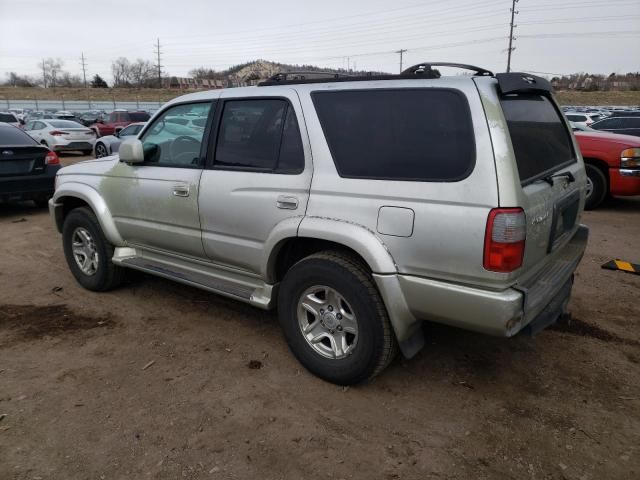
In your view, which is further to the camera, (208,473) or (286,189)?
(286,189)

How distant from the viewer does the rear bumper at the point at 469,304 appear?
2.50m

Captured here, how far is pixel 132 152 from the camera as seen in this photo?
3.99m

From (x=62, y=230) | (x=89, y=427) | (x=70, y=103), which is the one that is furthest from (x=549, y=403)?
(x=70, y=103)

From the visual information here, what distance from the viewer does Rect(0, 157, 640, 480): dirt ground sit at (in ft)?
8.18

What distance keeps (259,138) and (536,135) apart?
5.81ft

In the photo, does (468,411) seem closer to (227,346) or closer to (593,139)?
(227,346)

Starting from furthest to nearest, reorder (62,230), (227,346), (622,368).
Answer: (62,230) → (227,346) → (622,368)

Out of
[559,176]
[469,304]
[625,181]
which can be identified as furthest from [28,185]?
[625,181]

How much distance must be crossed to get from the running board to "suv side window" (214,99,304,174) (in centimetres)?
80

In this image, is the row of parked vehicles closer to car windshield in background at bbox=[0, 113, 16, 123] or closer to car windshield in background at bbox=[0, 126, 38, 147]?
car windshield in background at bbox=[0, 126, 38, 147]

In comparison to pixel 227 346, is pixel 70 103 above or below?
above

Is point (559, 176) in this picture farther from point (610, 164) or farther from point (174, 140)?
point (610, 164)

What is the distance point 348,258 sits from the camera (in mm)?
2992

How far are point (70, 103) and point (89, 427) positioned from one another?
53.0 meters
